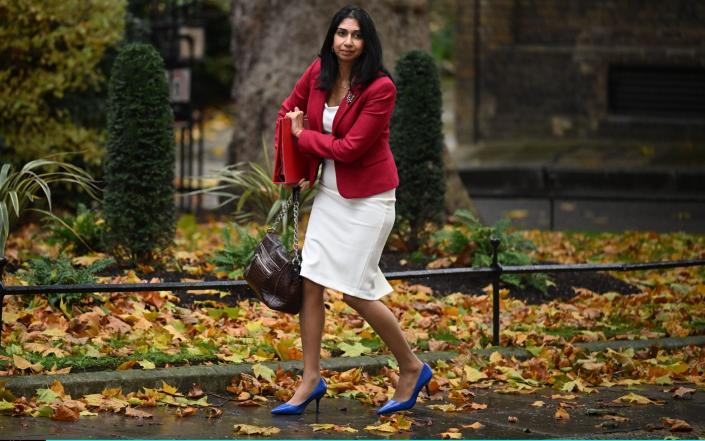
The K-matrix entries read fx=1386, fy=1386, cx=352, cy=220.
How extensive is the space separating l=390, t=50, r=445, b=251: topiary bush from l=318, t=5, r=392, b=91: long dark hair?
4.07 metres

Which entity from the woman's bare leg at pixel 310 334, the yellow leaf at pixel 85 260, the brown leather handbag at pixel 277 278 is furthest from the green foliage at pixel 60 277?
the woman's bare leg at pixel 310 334

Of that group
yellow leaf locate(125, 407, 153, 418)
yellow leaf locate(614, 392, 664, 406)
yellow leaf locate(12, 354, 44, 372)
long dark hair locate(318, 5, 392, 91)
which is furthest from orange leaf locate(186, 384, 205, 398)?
yellow leaf locate(614, 392, 664, 406)

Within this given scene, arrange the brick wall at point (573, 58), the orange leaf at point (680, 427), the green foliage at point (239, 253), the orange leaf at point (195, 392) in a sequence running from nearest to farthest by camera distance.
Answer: the orange leaf at point (680, 427) → the orange leaf at point (195, 392) → the green foliage at point (239, 253) → the brick wall at point (573, 58)

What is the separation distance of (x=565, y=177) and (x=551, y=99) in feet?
9.06

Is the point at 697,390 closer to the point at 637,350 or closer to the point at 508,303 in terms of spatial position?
the point at 637,350

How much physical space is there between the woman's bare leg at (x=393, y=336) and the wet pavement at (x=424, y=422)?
170 millimetres

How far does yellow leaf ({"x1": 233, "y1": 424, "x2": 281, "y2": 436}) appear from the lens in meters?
6.42

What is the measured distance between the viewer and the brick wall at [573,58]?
19.9m

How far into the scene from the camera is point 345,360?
311 inches

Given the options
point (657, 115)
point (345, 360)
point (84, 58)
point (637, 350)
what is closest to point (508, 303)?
point (637, 350)

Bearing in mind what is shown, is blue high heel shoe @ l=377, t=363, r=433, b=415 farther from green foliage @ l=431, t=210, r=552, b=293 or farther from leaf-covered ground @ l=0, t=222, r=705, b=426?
green foliage @ l=431, t=210, r=552, b=293

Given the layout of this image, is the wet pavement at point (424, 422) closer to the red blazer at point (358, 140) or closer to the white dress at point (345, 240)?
the white dress at point (345, 240)

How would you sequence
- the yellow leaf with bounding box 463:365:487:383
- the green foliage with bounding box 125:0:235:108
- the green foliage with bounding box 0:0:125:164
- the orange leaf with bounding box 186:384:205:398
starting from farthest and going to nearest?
1. the green foliage with bounding box 125:0:235:108
2. the green foliage with bounding box 0:0:125:164
3. the yellow leaf with bounding box 463:365:487:383
4. the orange leaf with bounding box 186:384:205:398

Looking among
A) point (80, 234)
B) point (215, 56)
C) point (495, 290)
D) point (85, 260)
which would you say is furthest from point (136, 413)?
point (215, 56)
